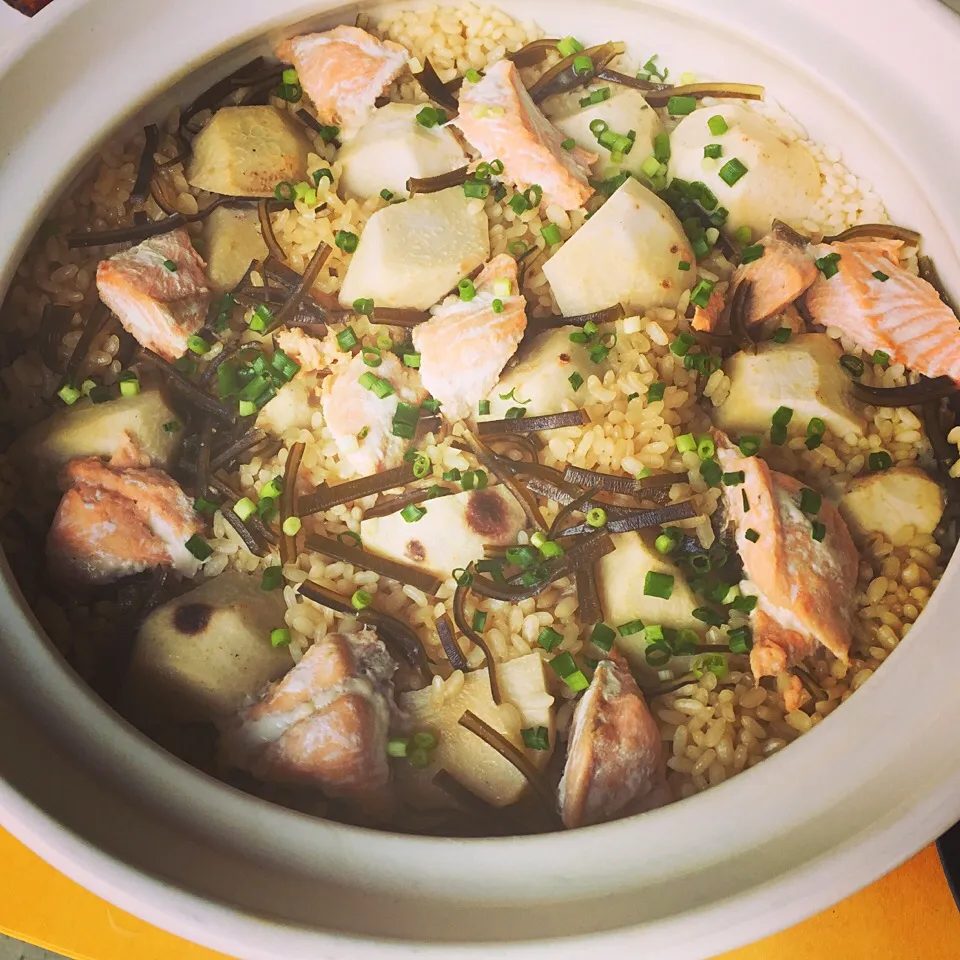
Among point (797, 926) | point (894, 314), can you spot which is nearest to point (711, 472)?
point (894, 314)

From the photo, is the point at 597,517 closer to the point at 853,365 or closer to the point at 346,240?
the point at 853,365

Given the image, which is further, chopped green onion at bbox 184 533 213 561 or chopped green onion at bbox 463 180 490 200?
chopped green onion at bbox 463 180 490 200

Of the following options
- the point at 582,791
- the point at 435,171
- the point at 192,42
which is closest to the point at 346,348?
the point at 435,171

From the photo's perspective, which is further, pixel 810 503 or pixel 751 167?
pixel 751 167

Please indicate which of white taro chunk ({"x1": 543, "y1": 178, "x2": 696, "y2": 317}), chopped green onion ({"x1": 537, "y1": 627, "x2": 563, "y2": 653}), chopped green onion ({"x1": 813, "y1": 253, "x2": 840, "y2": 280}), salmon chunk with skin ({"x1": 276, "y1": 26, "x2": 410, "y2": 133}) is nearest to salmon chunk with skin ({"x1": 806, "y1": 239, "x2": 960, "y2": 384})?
chopped green onion ({"x1": 813, "y1": 253, "x2": 840, "y2": 280})

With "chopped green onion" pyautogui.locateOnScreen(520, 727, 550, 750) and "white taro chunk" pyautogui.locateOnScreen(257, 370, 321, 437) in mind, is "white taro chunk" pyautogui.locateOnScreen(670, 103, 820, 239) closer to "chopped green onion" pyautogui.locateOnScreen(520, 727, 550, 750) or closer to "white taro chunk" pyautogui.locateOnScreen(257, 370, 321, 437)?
"white taro chunk" pyautogui.locateOnScreen(257, 370, 321, 437)

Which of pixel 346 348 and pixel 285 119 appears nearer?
pixel 346 348

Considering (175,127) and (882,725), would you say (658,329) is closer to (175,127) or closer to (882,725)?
(882,725)
